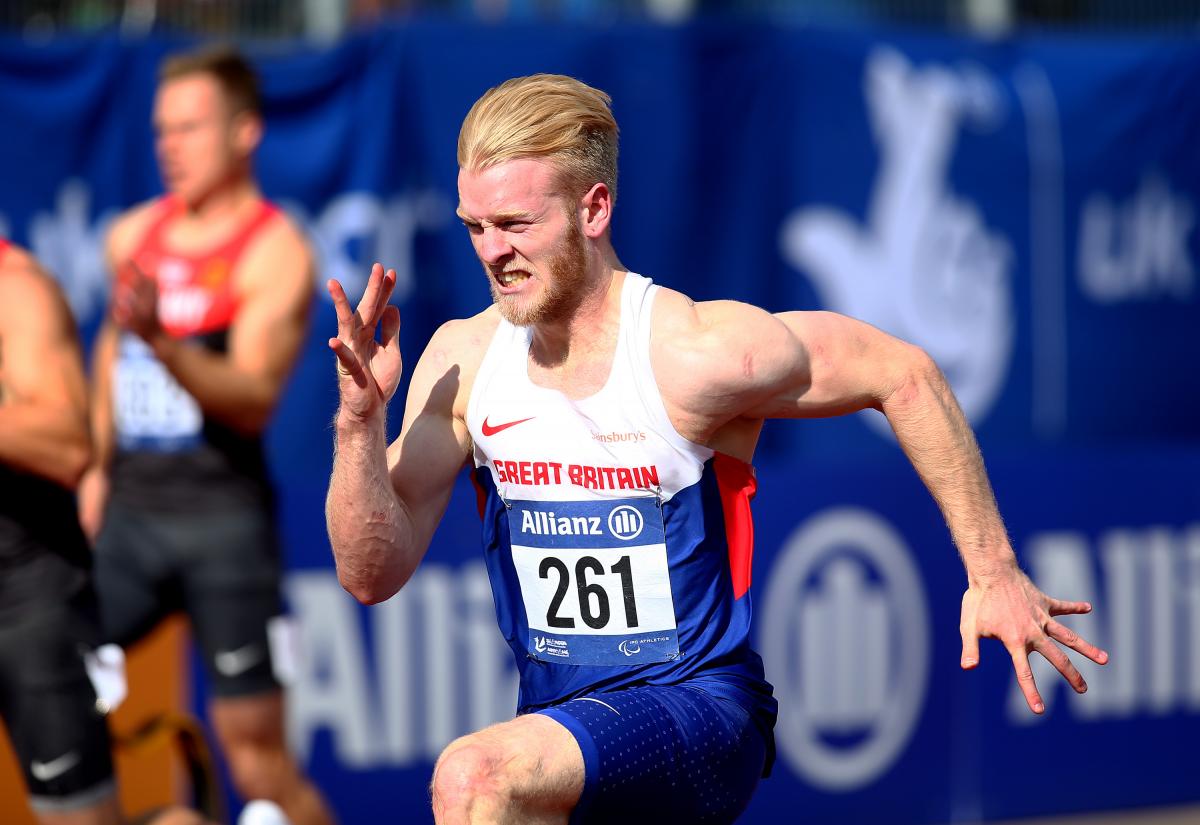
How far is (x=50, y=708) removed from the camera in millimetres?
4793

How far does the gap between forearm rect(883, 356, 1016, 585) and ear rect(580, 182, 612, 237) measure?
0.69 meters

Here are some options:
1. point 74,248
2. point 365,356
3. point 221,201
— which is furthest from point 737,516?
point 74,248

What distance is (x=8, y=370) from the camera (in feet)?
15.6

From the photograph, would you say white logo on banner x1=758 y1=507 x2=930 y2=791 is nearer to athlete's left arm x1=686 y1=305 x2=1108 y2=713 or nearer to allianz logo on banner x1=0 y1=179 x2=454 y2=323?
allianz logo on banner x1=0 y1=179 x2=454 y2=323

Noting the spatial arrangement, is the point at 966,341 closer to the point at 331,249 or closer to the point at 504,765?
the point at 331,249

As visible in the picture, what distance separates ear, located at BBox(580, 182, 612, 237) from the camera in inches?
151

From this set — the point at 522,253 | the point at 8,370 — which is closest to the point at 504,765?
the point at 522,253

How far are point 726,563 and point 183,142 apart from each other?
328 centimetres

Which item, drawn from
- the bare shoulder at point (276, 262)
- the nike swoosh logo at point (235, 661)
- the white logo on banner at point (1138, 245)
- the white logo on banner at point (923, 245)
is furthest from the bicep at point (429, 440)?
the white logo on banner at point (1138, 245)

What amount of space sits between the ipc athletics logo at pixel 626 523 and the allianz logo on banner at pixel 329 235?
4.85m

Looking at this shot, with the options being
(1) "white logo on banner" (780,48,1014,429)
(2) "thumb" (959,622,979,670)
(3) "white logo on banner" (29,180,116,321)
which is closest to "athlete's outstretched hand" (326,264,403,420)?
(2) "thumb" (959,622,979,670)

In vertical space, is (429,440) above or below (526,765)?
above

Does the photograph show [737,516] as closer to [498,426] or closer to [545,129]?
[498,426]

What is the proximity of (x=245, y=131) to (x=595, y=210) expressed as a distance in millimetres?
2997
